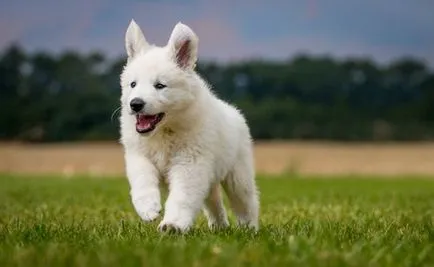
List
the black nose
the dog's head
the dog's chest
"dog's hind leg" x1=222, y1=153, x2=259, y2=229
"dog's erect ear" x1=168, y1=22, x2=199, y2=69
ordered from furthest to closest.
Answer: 1. "dog's hind leg" x1=222, y1=153, x2=259, y2=229
2. "dog's erect ear" x1=168, y1=22, x2=199, y2=69
3. the dog's chest
4. the dog's head
5. the black nose

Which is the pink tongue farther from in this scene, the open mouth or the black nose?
the black nose

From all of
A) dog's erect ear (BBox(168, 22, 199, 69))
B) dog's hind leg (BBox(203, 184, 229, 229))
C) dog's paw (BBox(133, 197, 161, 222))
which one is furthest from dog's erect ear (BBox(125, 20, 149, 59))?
dog's hind leg (BBox(203, 184, 229, 229))

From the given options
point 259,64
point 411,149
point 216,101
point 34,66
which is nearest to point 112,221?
point 216,101

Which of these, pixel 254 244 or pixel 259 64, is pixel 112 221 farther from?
pixel 259 64

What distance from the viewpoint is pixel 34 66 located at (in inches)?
2338

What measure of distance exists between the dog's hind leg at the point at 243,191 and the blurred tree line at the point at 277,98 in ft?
111

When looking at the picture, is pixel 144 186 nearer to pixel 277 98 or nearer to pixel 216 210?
pixel 216 210

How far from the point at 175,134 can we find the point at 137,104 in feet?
1.87

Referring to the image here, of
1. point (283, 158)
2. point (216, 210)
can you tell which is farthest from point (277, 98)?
point (216, 210)

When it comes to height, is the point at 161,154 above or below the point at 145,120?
below

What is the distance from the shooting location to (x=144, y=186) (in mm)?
6543

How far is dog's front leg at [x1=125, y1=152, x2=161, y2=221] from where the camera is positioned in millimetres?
6316

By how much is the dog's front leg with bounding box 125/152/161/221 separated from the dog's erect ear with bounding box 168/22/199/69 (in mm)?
883

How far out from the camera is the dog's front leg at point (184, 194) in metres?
6.28
